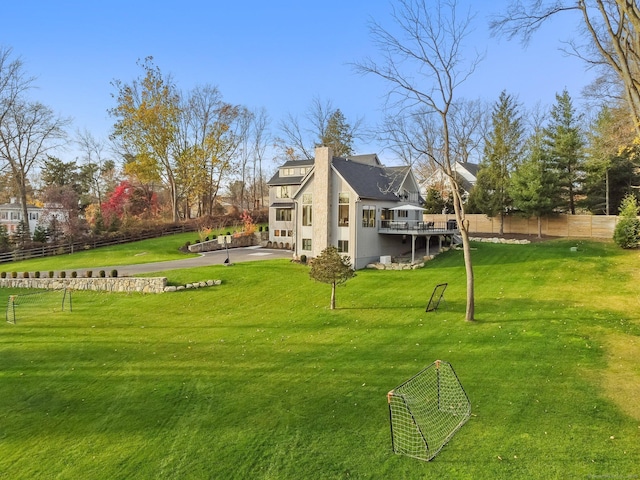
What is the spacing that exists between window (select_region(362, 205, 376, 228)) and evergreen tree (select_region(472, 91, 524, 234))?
1382cm

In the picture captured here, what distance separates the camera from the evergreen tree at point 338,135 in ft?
164

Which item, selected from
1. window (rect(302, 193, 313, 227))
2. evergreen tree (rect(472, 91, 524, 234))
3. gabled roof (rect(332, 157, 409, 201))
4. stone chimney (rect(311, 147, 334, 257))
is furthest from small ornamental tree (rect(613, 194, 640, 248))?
window (rect(302, 193, 313, 227))

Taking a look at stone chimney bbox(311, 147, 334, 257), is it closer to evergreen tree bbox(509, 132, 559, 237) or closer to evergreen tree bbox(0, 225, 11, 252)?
evergreen tree bbox(509, 132, 559, 237)

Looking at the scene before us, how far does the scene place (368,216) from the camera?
83.4 feet

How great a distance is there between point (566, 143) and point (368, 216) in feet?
66.4

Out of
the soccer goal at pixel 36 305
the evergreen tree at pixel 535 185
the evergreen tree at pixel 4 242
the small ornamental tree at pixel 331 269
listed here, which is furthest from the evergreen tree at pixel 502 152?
the evergreen tree at pixel 4 242

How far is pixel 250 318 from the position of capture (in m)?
15.0

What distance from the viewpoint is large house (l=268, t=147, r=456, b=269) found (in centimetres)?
2489

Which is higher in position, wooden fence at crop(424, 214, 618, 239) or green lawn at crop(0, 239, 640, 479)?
wooden fence at crop(424, 214, 618, 239)

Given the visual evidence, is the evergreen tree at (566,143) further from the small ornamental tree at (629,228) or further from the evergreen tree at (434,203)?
the evergreen tree at (434,203)

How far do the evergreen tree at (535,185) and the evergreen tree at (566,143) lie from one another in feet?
9.35

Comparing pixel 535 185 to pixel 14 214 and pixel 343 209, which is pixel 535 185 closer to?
pixel 343 209

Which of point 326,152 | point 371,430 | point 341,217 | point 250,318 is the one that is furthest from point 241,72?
point 371,430

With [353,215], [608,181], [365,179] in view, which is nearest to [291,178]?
[365,179]
